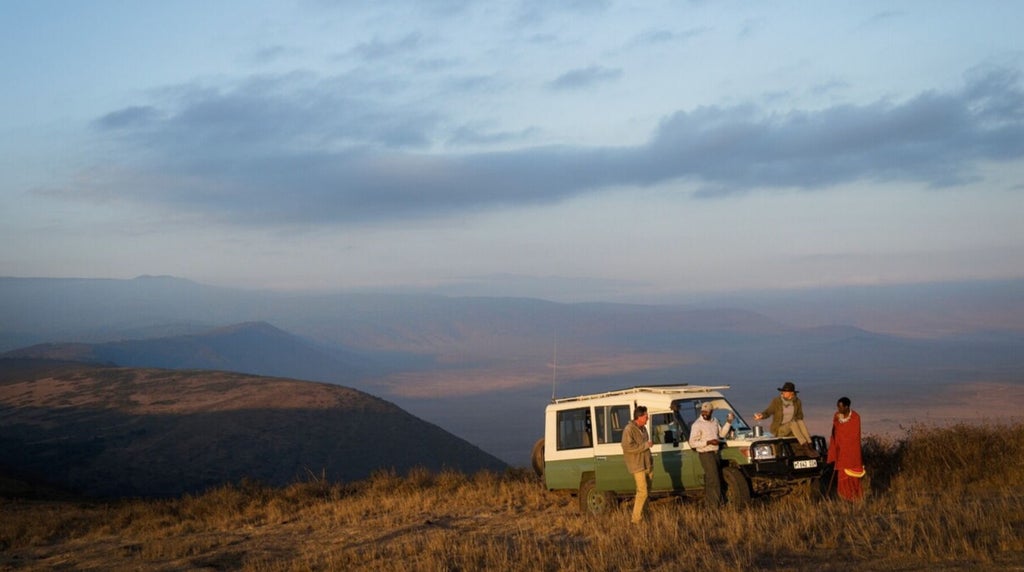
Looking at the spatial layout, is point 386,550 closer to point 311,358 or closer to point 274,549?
point 274,549

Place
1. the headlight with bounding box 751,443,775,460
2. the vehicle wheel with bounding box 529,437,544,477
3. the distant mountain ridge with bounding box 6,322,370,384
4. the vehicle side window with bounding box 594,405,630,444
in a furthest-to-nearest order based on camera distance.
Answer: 1. the distant mountain ridge with bounding box 6,322,370,384
2. the vehicle wheel with bounding box 529,437,544,477
3. the vehicle side window with bounding box 594,405,630,444
4. the headlight with bounding box 751,443,775,460

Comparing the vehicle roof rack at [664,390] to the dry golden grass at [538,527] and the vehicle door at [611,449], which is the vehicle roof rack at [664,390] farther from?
the dry golden grass at [538,527]

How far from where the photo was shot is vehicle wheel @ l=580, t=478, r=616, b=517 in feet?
51.3

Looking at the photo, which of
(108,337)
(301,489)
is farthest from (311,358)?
(301,489)

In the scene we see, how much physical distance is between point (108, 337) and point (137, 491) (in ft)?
394

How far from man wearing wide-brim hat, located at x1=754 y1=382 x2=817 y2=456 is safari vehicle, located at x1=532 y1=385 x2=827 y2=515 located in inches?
7.5

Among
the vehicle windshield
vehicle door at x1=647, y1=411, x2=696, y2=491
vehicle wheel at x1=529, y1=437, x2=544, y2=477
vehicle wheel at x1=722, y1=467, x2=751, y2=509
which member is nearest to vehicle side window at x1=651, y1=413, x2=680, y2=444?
vehicle door at x1=647, y1=411, x2=696, y2=491

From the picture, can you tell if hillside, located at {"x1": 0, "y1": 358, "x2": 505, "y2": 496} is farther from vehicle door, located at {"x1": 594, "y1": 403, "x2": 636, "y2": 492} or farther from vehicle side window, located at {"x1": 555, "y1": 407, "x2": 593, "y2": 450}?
vehicle door, located at {"x1": 594, "y1": 403, "x2": 636, "y2": 492}

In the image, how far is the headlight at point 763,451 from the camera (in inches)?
561

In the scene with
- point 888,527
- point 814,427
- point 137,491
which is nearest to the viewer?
point 888,527

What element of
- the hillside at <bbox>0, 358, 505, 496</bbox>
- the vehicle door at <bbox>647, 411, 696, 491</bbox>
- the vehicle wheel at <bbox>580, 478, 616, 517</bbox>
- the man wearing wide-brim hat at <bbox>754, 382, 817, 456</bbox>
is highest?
the man wearing wide-brim hat at <bbox>754, 382, 817, 456</bbox>

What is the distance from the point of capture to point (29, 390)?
61125 millimetres

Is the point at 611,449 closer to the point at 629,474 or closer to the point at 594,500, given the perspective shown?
the point at 629,474

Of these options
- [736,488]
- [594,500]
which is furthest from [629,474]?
[736,488]
